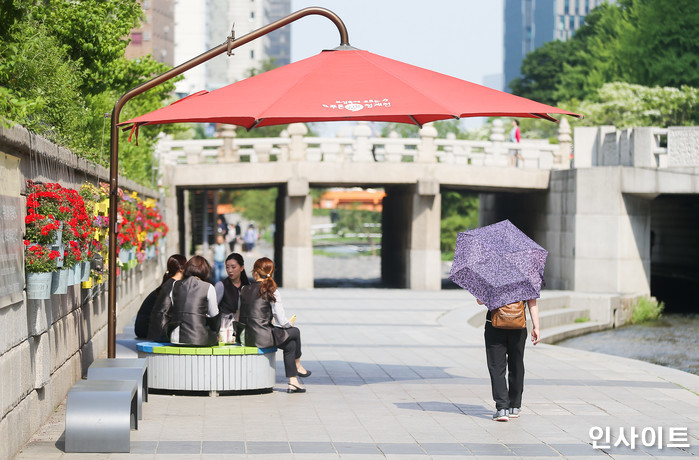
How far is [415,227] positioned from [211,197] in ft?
100

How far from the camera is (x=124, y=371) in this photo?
32.0 ft

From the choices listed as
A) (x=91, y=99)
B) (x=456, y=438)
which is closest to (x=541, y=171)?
(x=91, y=99)

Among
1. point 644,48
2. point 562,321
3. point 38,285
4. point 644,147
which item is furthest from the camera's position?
point 644,48

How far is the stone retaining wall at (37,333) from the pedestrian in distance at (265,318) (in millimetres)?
1759

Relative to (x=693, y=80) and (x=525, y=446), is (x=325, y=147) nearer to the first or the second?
(x=693, y=80)

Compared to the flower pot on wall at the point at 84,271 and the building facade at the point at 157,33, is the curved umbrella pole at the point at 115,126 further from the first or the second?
the building facade at the point at 157,33

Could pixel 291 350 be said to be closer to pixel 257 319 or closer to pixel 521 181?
pixel 257 319

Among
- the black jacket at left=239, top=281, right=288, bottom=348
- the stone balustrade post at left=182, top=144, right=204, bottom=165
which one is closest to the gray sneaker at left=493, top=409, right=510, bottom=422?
the black jacket at left=239, top=281, right=288, bottom=348

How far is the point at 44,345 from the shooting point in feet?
29.7

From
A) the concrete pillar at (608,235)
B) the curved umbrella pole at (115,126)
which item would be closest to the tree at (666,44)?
the concrete pillar at (608,235)

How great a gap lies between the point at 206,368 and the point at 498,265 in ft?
10.6

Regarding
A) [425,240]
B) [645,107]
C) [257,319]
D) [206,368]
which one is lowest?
[206,368]

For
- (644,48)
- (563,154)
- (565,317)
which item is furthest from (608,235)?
(644,48)

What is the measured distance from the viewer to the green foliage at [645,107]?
45719 mm
